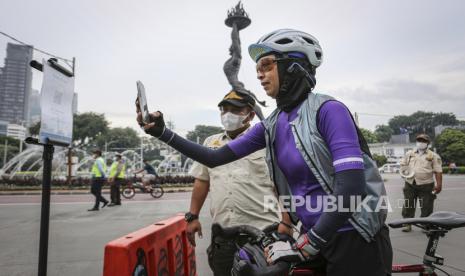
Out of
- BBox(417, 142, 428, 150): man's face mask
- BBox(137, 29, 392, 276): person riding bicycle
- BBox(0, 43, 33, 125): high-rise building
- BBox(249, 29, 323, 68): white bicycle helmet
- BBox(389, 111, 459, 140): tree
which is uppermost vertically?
BBox(0, 43, 33, 125): high-rise building

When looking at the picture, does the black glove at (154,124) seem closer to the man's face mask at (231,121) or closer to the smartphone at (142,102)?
the smartphone at (142,102)

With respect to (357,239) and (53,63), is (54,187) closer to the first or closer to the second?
(53,63)

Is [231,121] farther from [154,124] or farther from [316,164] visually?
[316,164]

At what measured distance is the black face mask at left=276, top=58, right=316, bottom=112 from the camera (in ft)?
5.28

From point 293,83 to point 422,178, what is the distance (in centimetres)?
660

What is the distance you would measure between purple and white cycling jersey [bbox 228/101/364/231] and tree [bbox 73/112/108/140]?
2649 inches

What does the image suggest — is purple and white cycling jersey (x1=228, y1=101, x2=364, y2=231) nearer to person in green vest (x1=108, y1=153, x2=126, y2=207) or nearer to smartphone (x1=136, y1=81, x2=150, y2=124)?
smartphone (x1=136, y1=81, x2=150, y2=124)

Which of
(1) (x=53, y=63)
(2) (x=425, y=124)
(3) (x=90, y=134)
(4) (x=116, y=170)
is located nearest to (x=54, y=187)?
(4) (x=116, y=170)

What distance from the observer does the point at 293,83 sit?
1.62 metres

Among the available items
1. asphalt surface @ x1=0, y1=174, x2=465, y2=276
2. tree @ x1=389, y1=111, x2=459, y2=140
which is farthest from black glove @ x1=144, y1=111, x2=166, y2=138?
tree @ x1=389, y1=111, x2=459, y2=140

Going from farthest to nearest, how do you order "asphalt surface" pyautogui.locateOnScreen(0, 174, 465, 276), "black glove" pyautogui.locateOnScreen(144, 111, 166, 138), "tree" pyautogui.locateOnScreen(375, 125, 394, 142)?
"tree" pyautogui.locateOnScreen(375, 125, 394, 142), "asphalt surface" pyautogui.locateOnScreen(0, 174, 465, 276), "black glove" pyautogui.locateOnScreen(144, 111, 166, 138)

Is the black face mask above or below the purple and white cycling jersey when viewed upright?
above

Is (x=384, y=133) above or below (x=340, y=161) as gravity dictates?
above

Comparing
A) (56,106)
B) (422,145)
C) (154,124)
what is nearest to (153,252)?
(154,124)
